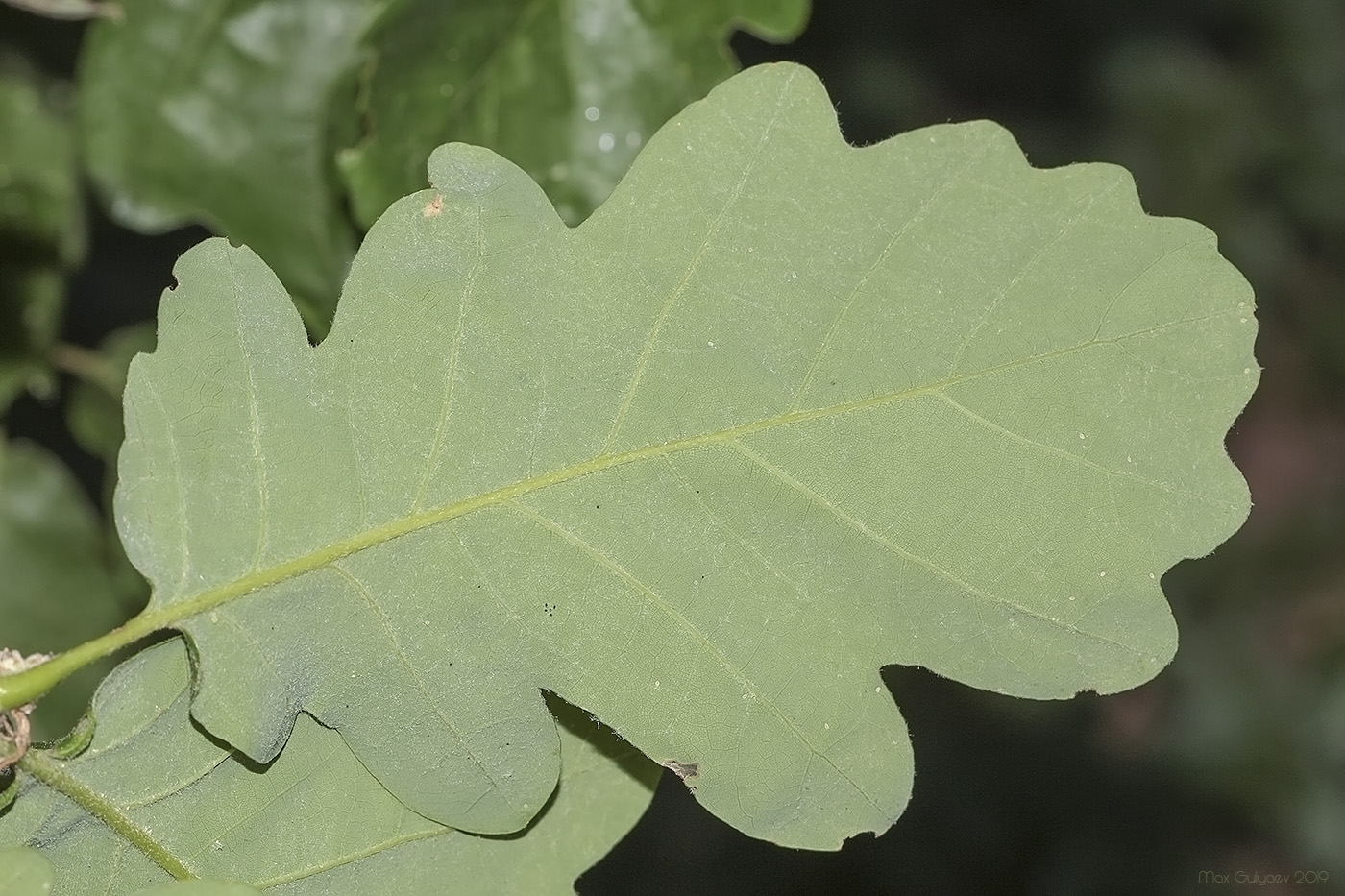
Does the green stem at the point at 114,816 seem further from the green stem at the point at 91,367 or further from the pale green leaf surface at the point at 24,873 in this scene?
the green stem at the point at 91,367

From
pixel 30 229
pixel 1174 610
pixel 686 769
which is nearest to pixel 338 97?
pixel 30 229

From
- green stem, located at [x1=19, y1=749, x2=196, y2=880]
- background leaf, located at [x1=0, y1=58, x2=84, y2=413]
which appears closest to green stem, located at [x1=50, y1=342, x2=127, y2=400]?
background leaf, located at [x1=0, y1=58, x2=84, y2=413]

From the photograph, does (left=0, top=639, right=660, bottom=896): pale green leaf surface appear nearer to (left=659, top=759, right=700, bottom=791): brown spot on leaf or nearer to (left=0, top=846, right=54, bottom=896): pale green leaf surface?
(left=0, top=846, right=54, bottom=896): pale green leaf surface

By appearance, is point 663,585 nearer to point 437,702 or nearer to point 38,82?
point 437,702

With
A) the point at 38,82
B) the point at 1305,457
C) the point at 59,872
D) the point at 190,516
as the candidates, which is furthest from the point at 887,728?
the point at 1305,457

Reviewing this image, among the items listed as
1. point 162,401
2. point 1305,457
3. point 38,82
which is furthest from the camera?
point 1305,457
